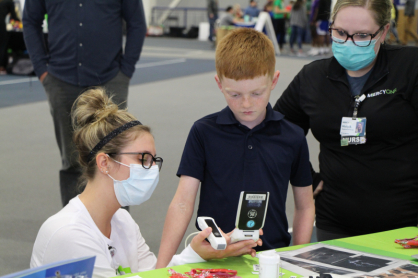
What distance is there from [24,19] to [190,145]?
199 centimetres

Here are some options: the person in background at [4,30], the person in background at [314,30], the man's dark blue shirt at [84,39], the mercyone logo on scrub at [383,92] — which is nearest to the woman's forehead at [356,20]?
the mercyone logo on scrub at [383,92]

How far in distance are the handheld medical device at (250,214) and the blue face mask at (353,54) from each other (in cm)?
88

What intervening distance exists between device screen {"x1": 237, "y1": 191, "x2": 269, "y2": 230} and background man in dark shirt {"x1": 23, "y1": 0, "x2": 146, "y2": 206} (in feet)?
5.98

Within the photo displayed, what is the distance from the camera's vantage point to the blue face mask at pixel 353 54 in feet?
6.64

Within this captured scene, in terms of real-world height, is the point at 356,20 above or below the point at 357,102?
above

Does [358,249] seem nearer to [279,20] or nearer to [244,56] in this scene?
[244,56]

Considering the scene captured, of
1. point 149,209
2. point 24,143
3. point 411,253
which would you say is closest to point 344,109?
point 411,253

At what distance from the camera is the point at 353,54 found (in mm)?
2037

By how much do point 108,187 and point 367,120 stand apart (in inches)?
41.7

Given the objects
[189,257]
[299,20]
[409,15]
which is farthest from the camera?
[409,15]

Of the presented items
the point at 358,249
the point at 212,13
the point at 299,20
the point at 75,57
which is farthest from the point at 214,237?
the point at 212,13

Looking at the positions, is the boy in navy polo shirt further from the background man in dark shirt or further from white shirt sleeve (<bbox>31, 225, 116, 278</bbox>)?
the background man in dark shirt

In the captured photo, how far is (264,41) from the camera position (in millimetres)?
1853

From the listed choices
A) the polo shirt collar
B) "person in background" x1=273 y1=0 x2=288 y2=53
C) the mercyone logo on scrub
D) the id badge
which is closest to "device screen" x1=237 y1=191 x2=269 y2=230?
the polo shirt collar
